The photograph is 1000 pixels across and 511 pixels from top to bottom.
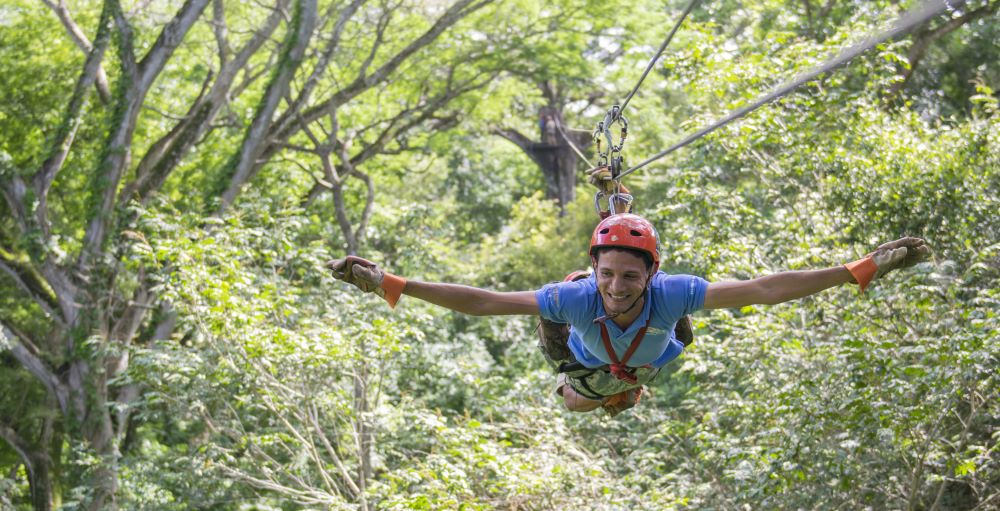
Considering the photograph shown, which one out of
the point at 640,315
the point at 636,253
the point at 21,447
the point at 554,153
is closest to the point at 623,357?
the point at 640,315

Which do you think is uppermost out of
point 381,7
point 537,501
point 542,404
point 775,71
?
point 381,7

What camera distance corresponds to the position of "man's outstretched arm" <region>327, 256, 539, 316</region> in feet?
12.7

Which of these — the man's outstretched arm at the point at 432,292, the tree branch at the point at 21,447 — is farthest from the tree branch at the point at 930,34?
the tree branch at the point at 21,447

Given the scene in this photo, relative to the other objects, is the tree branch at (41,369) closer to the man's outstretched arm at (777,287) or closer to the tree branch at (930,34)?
the tree branch at (930,34)

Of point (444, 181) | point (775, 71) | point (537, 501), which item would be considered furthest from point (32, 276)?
point (444, 181)

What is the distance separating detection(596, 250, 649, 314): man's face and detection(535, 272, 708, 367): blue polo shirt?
0.42ft

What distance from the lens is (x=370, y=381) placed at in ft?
36.1

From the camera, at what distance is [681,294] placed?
13.8 feet

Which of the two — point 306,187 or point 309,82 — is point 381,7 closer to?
point 309,82

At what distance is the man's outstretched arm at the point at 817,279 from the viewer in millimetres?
3742

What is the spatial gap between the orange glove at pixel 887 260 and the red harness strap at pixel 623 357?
873 millimetres

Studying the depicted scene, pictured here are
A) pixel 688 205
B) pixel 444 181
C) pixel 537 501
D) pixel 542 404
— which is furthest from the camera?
pixel 444 181

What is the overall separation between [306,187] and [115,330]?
4.08 metres

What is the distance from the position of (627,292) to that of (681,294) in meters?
0.21
